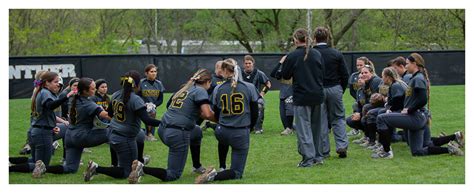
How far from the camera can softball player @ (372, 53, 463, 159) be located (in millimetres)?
10391

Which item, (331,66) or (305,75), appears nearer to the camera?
(305,75)

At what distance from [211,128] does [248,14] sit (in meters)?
28.2

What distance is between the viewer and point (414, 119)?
34.5ft

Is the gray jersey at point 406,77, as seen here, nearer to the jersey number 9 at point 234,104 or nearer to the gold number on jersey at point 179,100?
the jersey number 9 at point 234,104

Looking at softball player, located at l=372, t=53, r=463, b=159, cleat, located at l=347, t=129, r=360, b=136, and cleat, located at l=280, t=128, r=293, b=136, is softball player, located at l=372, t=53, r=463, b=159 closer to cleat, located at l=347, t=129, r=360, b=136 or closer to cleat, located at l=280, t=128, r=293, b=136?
cleat, located at l=347, t=129, r=360, b=136

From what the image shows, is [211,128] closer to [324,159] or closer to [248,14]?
[324,159]

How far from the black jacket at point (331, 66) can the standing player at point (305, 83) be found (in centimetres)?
40

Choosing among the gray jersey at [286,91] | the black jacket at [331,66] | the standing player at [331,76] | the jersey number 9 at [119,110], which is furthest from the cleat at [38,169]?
the gray jersey at [286,91]

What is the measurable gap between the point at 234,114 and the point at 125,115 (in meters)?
1.41

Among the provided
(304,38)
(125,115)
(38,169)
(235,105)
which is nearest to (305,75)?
(304,38)

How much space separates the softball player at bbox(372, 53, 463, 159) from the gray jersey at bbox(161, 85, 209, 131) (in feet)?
10.1

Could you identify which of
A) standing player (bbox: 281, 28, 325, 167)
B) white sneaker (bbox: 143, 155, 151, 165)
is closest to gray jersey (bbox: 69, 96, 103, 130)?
white sneaker (bbox: 143, 155, 151, 165)

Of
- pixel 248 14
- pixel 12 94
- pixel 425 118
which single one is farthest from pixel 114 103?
pixel 248 14

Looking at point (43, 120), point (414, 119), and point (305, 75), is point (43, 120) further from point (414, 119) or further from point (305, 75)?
point (414, 119)
